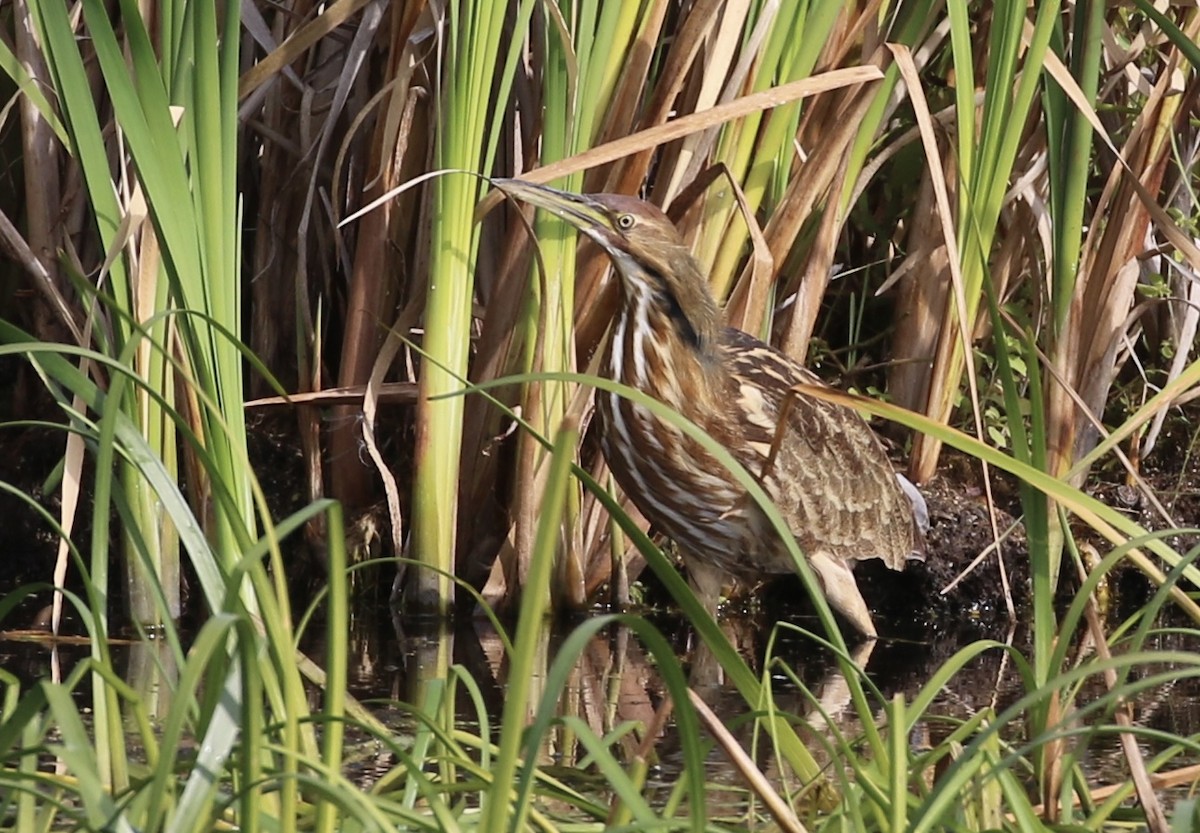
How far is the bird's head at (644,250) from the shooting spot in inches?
116

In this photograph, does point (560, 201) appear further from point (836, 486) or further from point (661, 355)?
point (836, 486)

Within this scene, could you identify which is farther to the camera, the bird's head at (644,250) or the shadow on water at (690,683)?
the bird's head at (644,250)

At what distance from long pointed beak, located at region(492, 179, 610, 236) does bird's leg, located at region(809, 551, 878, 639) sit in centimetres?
93

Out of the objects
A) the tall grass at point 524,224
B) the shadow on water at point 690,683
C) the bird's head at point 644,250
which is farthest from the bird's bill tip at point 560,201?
the shadow on water at point 690,683

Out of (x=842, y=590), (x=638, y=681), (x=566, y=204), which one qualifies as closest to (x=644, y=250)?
(x=566, y=204)

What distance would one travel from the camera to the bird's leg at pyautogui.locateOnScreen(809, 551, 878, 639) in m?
3.48

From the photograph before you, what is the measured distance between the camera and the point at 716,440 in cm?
A: 310

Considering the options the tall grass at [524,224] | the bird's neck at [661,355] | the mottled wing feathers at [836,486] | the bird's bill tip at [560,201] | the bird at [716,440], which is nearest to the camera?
the tall grass at [524,224]

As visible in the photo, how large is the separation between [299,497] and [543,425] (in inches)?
29.0

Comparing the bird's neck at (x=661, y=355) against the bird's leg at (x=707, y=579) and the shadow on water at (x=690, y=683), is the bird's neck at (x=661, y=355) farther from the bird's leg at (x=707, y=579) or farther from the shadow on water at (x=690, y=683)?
the shadow on water at (x=690, y=683)

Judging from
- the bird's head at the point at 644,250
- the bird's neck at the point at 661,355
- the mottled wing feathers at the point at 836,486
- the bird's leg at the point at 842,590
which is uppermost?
the bird's head at the point at 644,250

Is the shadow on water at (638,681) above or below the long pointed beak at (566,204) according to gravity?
below

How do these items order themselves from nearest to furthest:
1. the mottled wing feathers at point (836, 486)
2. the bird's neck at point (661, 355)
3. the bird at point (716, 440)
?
the bird at point (716, 440) < the bird's neck at point (661, 355) < the mottled wing feathers at point (836, 486)

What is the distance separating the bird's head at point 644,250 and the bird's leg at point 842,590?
0.59 meters
